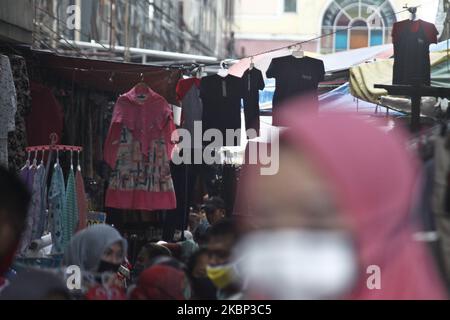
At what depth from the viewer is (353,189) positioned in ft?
9.70

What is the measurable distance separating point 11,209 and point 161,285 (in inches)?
31.4

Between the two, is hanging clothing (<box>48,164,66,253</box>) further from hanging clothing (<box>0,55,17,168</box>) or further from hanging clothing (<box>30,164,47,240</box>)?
hanging clothing (<box>0,55,17,168</box>)

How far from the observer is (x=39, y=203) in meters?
7.27

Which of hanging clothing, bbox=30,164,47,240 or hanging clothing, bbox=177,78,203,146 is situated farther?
hanging clothing, bbox=177,78,203,146

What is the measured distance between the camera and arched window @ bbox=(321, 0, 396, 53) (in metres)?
36.7

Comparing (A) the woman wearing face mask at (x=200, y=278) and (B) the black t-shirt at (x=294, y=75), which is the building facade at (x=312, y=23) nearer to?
(B) the black t-shirt at (x=294, y=75)

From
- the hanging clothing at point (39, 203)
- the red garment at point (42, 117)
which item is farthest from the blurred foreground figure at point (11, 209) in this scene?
the red garment at point (42, 117)

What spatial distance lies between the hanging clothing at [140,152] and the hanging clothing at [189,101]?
0.34m

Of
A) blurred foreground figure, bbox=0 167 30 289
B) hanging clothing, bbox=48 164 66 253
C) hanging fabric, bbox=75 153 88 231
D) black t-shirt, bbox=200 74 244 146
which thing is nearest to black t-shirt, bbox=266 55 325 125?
black t-shirt, bbox=200 74 244 146

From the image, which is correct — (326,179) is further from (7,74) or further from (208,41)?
(208,41)

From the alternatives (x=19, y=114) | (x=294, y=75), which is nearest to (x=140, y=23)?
(x=294, y=75)

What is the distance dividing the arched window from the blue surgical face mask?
3378 cm

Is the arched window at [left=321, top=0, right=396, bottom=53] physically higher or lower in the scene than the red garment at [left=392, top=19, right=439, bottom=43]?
higher

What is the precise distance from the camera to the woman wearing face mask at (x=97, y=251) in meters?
Answer: 4.68
